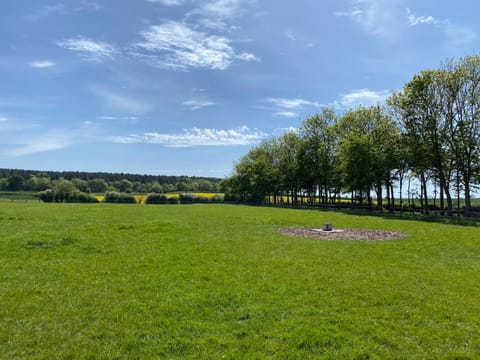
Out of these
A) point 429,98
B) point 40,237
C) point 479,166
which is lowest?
point 40,237

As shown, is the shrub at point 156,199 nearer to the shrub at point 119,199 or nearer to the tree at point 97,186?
the shrub at point 119,199

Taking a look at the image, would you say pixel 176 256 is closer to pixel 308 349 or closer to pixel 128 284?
pixel 128 284

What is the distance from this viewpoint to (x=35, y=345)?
5625 millimetres

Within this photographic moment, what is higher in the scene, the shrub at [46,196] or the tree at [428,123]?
the tree at [428,123]

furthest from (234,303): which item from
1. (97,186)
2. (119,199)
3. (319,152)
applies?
(97,186)

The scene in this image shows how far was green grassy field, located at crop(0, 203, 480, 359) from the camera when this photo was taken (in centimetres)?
560

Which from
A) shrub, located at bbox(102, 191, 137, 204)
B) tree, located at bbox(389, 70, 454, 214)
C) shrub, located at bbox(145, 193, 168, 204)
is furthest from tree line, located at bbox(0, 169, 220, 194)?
tree, located at bbox(389, 70, 454, 214)

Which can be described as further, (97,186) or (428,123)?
(97,186)

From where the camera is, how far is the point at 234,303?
7.57m

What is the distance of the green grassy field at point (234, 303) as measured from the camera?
18.4ft

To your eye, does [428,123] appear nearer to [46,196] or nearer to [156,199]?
[156,199]

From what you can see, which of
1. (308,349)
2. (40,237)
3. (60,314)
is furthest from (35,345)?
(40,237)

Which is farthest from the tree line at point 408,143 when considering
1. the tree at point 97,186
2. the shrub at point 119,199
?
the tree at point 97,186

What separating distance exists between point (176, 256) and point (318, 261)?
5417 mm
